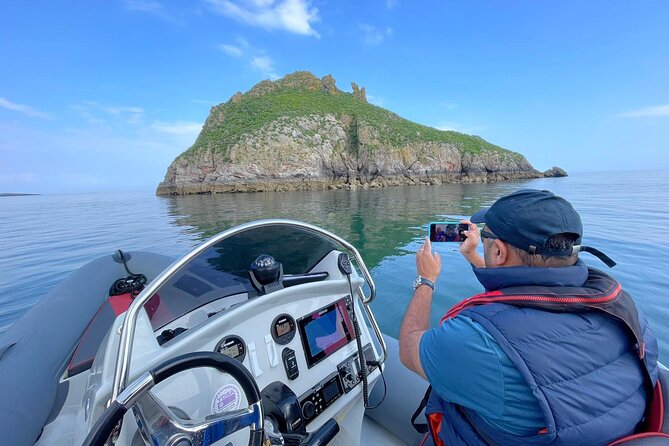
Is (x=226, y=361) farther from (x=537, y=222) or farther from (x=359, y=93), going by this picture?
(x=359, y=93)

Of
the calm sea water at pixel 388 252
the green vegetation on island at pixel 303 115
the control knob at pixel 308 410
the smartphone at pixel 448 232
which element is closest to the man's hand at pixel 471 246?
the smartphone at pixel 448 232

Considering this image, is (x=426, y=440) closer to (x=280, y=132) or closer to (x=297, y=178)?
(x=297, y=178)

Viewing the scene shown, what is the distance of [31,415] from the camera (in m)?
1.86

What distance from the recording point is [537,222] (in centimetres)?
111

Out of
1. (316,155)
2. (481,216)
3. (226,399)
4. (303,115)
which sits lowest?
(226,399)

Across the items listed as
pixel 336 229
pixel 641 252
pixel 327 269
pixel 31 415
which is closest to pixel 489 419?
pixel 327 269

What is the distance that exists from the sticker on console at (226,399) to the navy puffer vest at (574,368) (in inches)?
42.9

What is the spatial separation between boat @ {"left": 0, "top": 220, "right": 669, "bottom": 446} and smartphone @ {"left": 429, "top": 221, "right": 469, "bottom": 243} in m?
0.56

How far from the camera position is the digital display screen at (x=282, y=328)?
1.73m

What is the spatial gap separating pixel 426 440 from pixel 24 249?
13929 mm

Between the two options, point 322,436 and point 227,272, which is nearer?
point 322,436

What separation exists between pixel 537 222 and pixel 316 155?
51644 mm

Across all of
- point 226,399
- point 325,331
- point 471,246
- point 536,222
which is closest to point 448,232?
point 471,246

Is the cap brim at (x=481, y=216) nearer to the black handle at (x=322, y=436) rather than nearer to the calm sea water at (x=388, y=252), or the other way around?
the black handle at (x=322, y=436)
